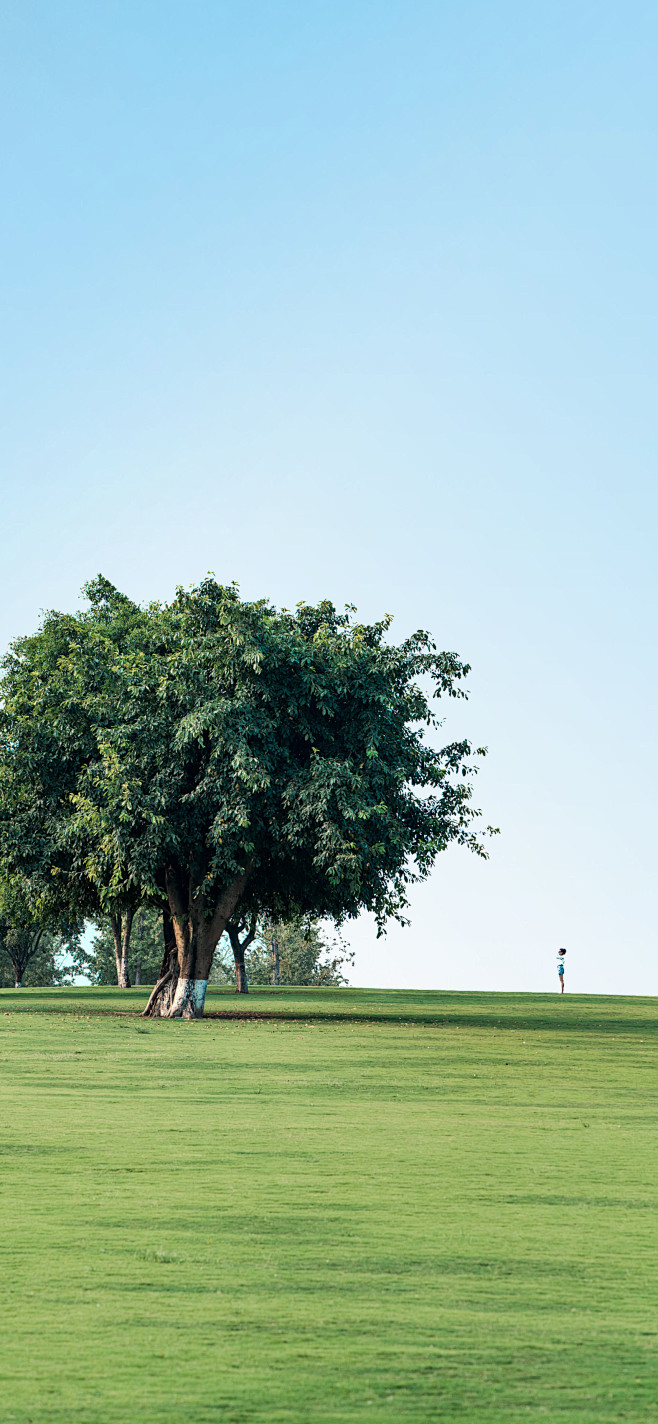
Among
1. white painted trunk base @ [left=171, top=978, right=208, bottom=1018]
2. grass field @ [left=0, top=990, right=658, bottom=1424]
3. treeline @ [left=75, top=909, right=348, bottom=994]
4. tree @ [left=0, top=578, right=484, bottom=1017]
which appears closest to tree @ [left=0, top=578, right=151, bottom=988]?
tree @ [left=0, top=578, right=484, bottom=1017]

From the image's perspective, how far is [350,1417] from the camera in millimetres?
4625

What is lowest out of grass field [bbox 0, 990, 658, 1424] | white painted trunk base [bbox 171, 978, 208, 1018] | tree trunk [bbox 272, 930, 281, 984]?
grass field [bbox 0, 990, 658, 1424]

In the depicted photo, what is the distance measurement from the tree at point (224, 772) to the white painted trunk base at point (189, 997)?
0.14 feet

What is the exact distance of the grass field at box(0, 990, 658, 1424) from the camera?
4.98 metres

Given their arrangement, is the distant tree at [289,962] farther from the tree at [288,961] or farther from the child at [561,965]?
the child at [561,965]

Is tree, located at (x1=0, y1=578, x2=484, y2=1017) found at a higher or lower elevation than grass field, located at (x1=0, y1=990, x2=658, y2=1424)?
higher

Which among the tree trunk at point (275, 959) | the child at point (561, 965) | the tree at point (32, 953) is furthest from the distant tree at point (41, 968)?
the child at point (561, 965)

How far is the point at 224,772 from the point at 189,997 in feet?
21.1

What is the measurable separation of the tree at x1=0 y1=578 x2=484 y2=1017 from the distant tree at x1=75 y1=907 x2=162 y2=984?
57547 millimetres

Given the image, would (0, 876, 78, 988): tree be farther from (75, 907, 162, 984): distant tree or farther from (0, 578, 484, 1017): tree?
(0, 578, 484, 1017): tree

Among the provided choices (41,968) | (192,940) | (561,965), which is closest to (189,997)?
(192,940)

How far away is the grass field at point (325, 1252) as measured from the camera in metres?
4.98

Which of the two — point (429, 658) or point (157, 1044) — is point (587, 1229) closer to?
point (157, 1044)

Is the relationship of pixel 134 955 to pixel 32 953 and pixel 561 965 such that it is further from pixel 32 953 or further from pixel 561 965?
pixel 561 965
